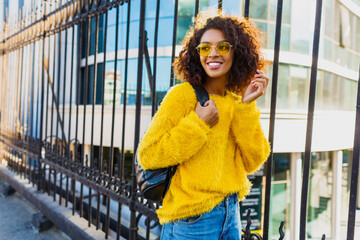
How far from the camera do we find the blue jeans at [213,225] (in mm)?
1317

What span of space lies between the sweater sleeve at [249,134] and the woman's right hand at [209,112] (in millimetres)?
118

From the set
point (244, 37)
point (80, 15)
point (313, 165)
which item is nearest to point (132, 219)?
point (244, 37)

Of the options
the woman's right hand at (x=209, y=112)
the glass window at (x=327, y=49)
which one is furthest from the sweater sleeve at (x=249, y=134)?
the glass window at (x=327, y=49)

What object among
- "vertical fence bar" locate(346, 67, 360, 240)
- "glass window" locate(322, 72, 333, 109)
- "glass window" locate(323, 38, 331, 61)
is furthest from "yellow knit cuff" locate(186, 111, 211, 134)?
"glass window" locate(323, 38, 331, 61)

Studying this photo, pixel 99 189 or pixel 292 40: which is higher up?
pixel 292 40

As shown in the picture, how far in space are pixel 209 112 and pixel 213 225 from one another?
542 millimetres

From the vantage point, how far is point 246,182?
147 cm

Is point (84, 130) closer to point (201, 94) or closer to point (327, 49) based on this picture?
point (201, 94)

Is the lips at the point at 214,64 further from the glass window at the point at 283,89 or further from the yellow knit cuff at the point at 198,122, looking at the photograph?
the glass window at the point at 283,89

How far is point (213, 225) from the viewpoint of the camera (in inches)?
52.1

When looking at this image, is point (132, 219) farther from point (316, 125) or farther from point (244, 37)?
point (316, 125)

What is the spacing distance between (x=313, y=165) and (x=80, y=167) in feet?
40.9

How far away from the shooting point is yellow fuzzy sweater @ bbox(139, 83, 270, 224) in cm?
124

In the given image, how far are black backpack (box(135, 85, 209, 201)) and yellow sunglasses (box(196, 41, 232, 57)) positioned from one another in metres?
0.17
